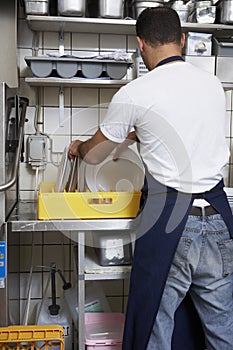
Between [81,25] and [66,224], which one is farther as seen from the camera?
[81,25]

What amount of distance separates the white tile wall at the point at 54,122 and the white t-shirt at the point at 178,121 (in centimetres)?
77

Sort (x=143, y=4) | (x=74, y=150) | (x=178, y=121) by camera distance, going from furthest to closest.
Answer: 1. (x=143, y=4)
2. (x=74, y=150)
3. (x=178, y=121)

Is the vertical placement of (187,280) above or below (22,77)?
below

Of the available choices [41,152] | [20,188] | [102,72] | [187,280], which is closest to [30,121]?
[41,152]

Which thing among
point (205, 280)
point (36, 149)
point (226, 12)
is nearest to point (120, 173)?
point (36, 149)

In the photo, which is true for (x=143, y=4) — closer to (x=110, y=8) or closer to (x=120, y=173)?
(x=110, y=8)

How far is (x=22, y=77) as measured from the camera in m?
2.13

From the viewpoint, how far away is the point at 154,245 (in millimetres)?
1434

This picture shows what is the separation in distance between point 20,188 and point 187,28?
1.09 metres

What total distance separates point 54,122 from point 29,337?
1028mm

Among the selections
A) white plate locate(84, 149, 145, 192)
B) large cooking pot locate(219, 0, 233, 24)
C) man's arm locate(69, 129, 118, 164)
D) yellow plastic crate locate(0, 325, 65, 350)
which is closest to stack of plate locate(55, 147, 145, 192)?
white plate locate(84, 149, 145, 192)

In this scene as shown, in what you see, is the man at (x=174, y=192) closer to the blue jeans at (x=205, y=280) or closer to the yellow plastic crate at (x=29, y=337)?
the blue jeans at (x=205, y=280)

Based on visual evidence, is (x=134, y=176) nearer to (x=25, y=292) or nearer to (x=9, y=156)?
(x=9, y=156)

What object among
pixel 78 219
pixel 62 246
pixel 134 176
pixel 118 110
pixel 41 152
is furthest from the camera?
pixel 62 246
